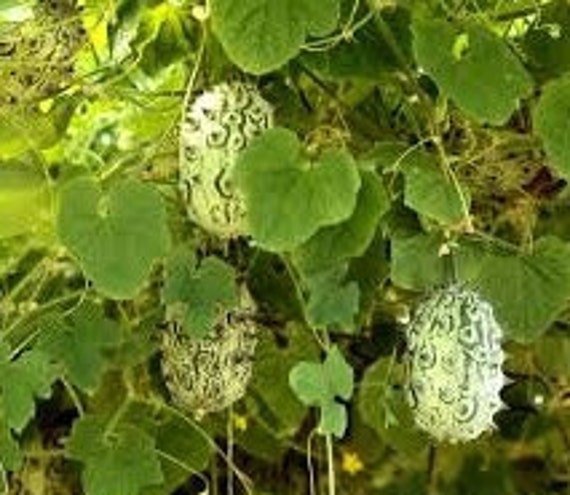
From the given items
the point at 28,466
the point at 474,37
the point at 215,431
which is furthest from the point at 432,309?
the point at 28,466

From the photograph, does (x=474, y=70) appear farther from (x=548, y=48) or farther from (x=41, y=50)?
(x=41, y=50)

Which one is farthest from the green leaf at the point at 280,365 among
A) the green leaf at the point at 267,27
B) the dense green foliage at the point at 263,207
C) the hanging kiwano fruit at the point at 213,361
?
the green leaf at the point at 267,27

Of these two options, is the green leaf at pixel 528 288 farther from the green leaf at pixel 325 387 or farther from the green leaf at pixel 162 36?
the green leaf at pixel 162 36

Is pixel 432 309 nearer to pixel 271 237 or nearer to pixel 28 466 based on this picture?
pixel 271 237

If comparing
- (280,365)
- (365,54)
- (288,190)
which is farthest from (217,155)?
(280,365)

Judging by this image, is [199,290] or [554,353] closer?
[199,290]

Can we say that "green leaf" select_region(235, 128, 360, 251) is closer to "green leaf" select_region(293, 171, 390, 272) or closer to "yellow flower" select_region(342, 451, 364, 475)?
"green leaf" select_region(293, 171, 390, 272)

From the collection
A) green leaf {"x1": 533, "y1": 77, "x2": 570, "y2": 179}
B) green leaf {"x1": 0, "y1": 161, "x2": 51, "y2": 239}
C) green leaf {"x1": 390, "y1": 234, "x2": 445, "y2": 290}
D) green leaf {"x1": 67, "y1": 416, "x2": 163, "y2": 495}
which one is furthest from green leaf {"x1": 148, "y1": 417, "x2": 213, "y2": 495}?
green leaf {"x1": 533, "y1": 77, "x2": 570, "y2": 179}
